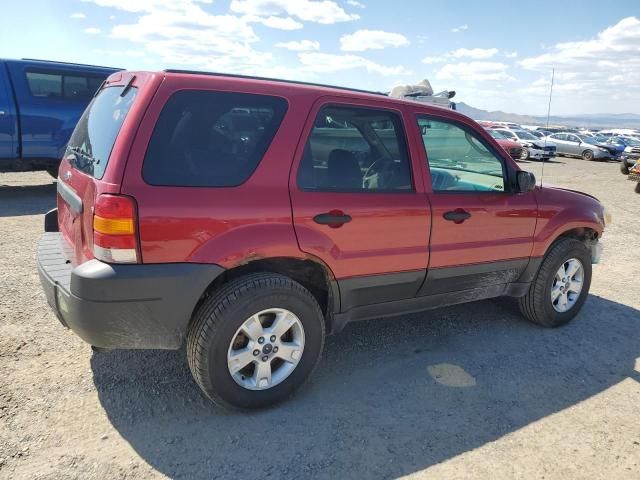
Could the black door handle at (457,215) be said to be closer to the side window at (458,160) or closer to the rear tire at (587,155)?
the side window at (458,160)

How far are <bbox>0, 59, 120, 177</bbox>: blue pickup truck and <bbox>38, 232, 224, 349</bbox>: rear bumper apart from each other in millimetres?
6663

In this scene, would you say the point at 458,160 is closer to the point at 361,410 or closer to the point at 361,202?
the point at 361,202

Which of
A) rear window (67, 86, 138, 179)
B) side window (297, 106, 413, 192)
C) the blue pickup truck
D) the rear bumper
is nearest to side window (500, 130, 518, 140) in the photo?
the blue pickup truck

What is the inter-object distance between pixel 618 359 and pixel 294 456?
2.72 meters

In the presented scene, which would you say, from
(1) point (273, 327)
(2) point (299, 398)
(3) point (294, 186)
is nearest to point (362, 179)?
(3) point (294, 186)

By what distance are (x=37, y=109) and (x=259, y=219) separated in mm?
7288

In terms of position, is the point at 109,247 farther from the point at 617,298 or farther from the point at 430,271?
the point at 617,298

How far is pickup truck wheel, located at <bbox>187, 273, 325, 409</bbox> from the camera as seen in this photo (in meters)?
2.73

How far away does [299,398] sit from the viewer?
3.14 m

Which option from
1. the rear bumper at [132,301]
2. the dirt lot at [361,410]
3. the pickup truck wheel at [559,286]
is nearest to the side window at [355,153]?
the rear bumper at [132,301]

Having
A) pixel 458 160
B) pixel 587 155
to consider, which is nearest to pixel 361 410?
pixel 458 160

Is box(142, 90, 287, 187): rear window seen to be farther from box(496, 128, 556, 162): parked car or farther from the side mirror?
box(496, 128, 556, 162): parked car

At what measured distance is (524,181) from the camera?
149 inches

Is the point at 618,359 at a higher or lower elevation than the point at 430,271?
lower
